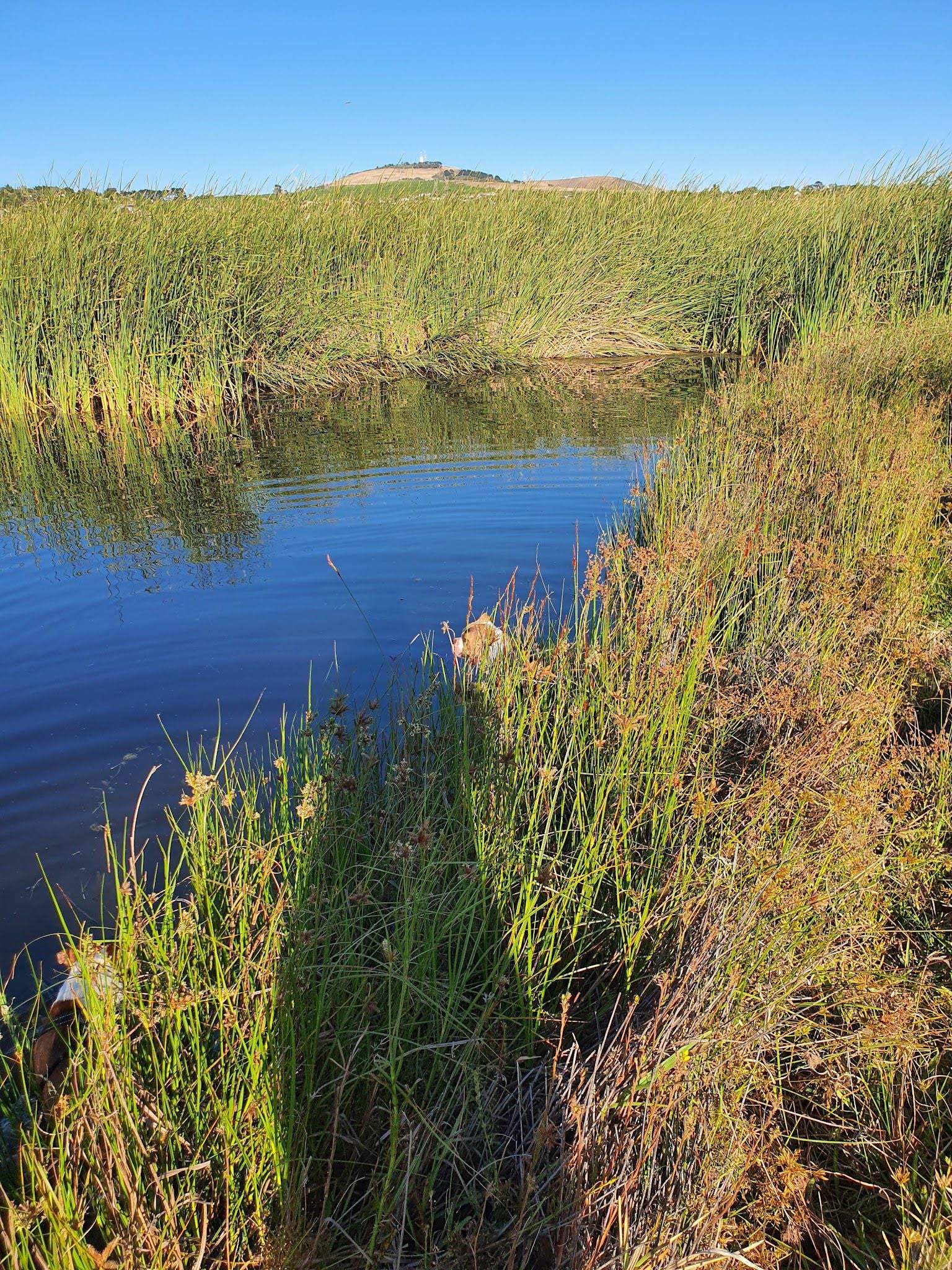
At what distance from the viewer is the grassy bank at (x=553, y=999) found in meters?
1.46

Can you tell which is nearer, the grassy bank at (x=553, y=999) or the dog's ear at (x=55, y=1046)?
the grassy bank at (x=553, y=999)

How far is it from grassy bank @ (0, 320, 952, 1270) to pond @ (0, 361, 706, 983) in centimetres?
48

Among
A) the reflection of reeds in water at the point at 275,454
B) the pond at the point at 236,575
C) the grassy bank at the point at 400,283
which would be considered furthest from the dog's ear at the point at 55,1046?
the grassy bank at the point at 400,283

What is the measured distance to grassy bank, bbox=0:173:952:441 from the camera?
8844 mm

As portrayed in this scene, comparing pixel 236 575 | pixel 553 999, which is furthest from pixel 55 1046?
pixel 236 575

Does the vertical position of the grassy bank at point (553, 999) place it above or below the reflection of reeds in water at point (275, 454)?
below

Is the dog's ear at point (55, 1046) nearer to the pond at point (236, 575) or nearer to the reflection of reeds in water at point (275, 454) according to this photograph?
→ the pond at point (236, 575)

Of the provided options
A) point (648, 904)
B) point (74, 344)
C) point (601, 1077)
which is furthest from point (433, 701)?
point (74, 344)

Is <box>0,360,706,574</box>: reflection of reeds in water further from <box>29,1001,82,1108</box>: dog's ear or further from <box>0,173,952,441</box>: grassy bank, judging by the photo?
<box>29,1001,82,1108</box>: dog's ear

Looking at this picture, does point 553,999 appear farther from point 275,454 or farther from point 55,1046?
point 275,454

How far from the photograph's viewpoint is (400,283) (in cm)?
1218

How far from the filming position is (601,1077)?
175 cm

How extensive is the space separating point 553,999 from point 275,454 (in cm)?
723

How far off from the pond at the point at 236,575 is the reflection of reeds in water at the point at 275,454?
0.10 feet
